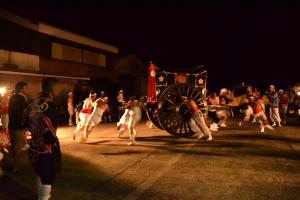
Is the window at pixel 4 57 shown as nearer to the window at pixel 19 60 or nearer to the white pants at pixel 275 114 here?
the window at pixel 19 60

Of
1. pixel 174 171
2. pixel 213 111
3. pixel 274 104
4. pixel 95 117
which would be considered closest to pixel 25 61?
pixel 95 117

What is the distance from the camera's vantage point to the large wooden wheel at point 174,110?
11758 millimetres

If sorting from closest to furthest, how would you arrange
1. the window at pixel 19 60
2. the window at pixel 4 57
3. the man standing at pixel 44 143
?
the man standing at pixel 44 143 < the window at pixel 4 57 < the window at pixel 19 60

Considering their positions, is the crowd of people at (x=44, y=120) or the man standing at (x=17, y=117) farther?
the man standing at (x=17, y=117)

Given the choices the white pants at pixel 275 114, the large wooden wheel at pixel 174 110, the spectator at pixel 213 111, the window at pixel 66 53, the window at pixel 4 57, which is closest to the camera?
the large wooden wheel at pixel 174 110

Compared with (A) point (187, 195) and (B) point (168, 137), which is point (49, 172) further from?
(B) point (168, 137)

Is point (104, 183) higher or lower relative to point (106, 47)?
lower

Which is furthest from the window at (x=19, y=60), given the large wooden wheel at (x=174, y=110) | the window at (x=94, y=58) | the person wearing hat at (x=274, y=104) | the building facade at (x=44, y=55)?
the person wearing hat at (x=274, y=104)

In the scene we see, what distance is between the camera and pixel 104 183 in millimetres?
6117

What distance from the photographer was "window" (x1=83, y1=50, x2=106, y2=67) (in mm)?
26506

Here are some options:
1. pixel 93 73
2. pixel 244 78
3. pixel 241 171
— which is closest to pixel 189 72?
pixel 241 171

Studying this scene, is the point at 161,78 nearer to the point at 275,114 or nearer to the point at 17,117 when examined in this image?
the point at 275,114

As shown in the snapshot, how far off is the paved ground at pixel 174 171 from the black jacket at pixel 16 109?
106cm

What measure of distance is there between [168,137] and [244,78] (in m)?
36.5
